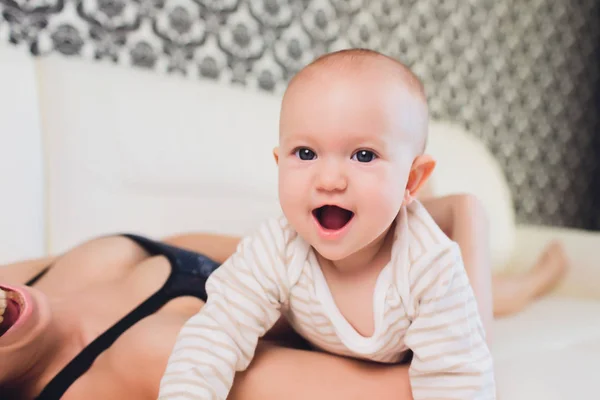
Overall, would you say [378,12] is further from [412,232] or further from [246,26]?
[412,232]

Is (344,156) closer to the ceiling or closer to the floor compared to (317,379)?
closer to the ceiling

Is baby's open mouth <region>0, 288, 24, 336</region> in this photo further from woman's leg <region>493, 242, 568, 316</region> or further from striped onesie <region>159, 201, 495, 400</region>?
woman's leg <region>493, 242, 568, 316</region>

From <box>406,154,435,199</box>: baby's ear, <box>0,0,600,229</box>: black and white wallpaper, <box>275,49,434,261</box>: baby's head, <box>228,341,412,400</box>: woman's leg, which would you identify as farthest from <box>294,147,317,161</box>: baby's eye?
<box>0,0,600,229</box>: black and white wallpaper

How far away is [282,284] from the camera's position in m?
0.77

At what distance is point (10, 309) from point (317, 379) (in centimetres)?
41

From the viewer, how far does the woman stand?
0.75 m

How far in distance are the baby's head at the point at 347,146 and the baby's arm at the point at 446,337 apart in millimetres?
93

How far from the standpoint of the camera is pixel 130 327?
2.78 feet

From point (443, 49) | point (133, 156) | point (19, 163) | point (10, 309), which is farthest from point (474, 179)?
point (10, 309)

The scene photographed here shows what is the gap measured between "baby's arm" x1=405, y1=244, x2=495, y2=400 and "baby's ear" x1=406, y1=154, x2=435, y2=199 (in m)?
0.09

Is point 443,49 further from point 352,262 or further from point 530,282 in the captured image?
point 352,262

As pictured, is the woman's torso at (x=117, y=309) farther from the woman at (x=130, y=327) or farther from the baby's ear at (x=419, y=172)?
the baby's ear at (x=419, y=172)

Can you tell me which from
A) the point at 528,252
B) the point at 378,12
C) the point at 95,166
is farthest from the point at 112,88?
the point at 528,252

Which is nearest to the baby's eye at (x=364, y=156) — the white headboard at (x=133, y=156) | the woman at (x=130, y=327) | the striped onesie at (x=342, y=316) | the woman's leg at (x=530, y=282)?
the striped onesie at (x=342, y=316)
